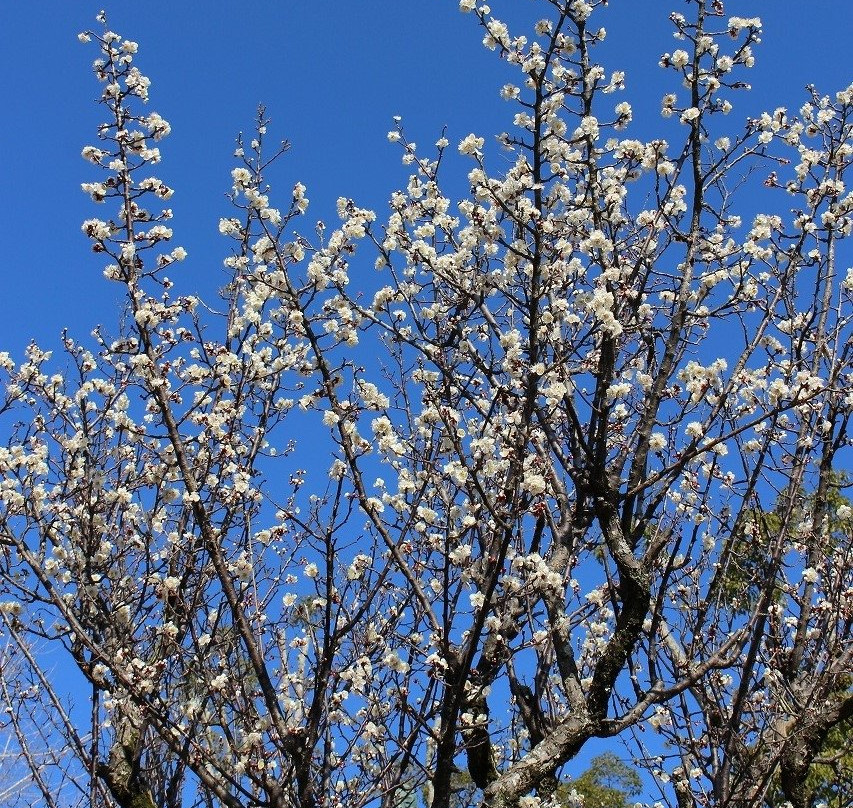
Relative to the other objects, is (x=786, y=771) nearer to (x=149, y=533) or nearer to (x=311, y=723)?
(x=311, y=723)

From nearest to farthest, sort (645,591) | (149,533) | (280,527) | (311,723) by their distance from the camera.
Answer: (311,723) < (645,591) < (280,527) < (149,533)

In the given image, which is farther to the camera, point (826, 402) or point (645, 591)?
point (826, 402)

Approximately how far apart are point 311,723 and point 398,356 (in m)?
2.59

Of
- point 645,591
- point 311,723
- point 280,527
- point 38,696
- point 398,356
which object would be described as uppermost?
point 398,356

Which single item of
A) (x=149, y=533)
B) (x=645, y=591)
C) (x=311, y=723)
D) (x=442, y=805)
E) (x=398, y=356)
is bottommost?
(x=442, y=805)

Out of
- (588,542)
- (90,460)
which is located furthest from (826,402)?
(90,460)

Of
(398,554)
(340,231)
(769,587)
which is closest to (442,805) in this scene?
(398,554)

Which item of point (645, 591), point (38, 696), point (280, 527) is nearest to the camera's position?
point (645, 591)

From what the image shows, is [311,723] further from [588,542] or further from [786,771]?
[786,771]

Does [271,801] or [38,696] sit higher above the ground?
[38,696]

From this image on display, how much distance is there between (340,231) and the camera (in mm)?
5199

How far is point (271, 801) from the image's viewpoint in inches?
175

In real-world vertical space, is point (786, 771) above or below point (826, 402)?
below

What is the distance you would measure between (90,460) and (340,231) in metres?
2.79
